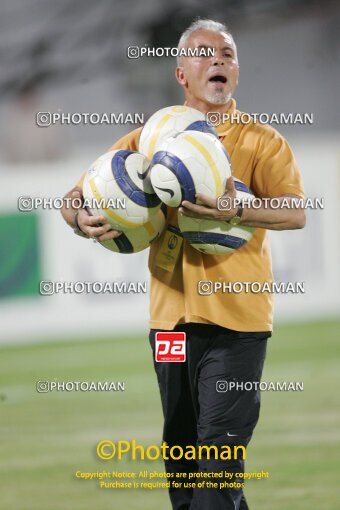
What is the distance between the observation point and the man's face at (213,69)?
3.08m

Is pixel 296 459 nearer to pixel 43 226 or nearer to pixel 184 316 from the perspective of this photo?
pixel 184 316

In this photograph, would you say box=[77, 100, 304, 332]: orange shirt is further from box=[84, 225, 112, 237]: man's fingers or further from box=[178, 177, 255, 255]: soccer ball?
box=[84, 225, 112, 237]: man's fingers

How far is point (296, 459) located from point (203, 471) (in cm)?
109

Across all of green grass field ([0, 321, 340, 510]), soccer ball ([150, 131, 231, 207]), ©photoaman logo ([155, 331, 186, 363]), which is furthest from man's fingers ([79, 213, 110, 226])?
green grass field ([0, 321, 340, 510])

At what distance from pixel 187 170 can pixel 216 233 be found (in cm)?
22

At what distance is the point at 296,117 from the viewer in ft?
11.7

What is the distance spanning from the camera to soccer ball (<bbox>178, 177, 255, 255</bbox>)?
2889mm

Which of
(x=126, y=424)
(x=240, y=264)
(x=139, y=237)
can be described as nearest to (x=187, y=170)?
(x=139, y=237)

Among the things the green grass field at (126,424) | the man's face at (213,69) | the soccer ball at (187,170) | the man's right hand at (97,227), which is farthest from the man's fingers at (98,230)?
the green grass field at (126,424)

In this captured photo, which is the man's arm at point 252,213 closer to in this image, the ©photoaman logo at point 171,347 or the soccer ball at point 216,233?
the soccer ball at point 216,233

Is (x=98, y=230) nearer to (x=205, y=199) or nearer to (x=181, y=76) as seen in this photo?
(x=205, y=199)

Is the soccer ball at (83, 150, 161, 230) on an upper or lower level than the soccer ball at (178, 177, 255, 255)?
upper

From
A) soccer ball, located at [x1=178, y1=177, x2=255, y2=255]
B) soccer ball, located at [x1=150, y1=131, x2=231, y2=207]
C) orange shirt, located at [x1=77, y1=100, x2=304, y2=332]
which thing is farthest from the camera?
orange shirt, located at [x1=77, y1=100, x2=304, y2=332]

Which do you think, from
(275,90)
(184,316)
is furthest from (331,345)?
(184,316)
